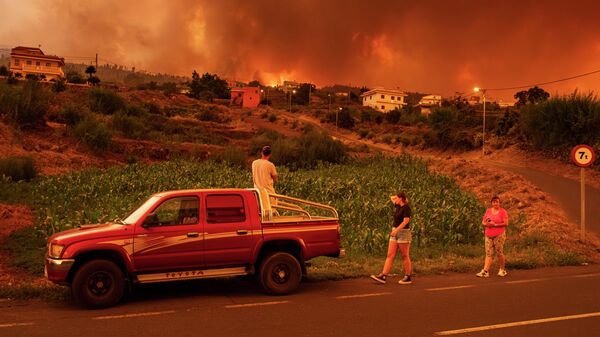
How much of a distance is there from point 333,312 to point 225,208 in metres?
2.70

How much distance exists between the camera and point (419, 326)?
7262 millimetres

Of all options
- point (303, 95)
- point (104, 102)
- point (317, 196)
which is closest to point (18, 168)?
point (317, 196)

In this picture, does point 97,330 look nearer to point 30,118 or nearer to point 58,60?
point 30,118

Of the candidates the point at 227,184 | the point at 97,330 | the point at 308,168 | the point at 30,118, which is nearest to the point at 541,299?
the point at 97,330

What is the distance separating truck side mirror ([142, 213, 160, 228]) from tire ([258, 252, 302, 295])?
80.7 inches

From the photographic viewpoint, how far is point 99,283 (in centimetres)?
831

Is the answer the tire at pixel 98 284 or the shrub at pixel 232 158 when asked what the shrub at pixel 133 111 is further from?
the tire at pixel 98 284

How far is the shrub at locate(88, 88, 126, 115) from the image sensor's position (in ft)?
182

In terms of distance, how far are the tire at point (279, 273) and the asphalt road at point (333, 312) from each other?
0.21 m

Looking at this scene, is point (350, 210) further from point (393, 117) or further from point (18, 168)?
point (393, 117)

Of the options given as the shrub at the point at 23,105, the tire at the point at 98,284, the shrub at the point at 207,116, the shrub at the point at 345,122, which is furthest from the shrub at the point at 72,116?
the shrub at the point at 345,122

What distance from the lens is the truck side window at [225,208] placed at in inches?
360

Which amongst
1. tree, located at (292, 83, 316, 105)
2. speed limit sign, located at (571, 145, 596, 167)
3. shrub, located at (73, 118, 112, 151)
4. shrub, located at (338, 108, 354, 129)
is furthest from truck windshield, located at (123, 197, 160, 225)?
tree, located at (292, 83, 316, 105)

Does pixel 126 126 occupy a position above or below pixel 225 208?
above
